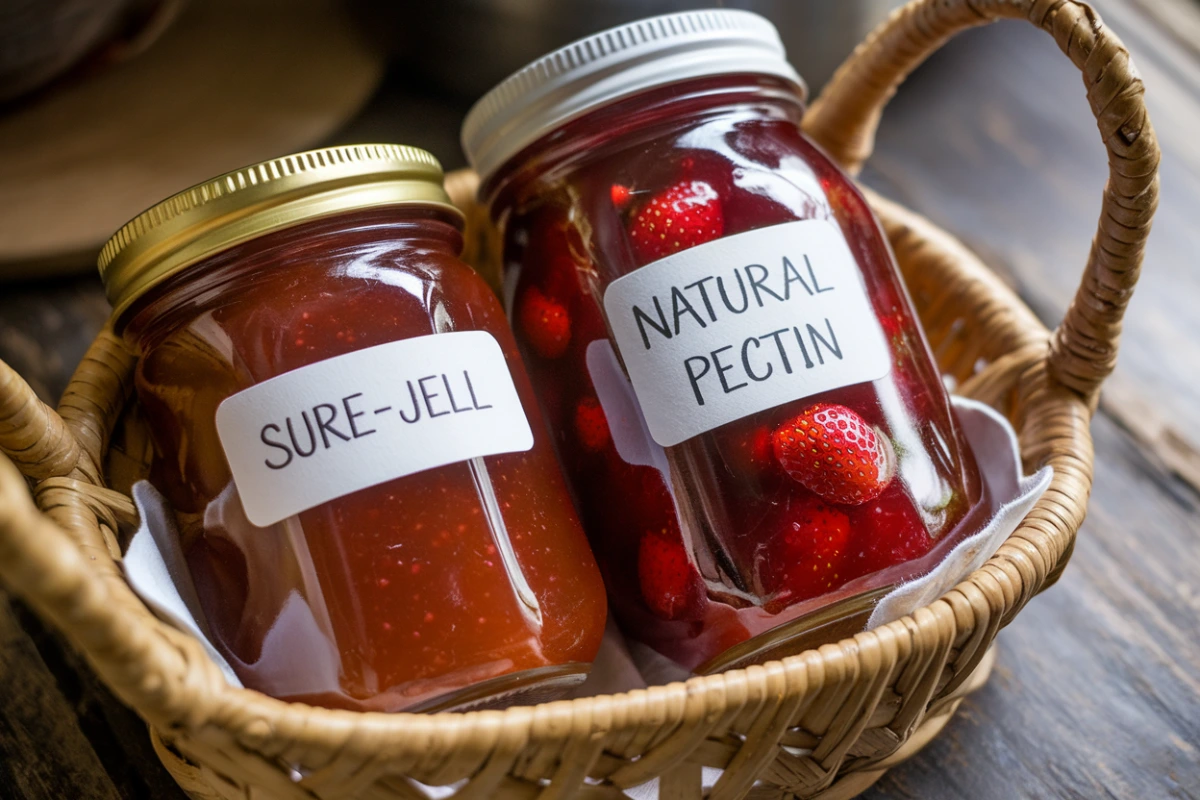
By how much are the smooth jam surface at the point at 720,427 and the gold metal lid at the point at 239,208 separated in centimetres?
12

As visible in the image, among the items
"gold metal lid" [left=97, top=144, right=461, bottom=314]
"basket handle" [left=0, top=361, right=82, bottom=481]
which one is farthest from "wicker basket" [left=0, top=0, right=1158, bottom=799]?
"gold metal lid" [left=97, top=144, right=461, bottom=314]

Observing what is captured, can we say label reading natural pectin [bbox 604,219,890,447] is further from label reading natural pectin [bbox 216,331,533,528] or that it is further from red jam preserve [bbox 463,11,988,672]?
label reading natural pectin [bbox 216,331,533,528]

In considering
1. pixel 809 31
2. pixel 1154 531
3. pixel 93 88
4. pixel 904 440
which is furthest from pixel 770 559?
pixel 93 88

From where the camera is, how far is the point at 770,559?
1.83ft

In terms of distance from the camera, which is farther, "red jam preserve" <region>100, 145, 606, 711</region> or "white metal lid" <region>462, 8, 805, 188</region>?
"white metal lid" <region>462, 8, 805, 188</region>

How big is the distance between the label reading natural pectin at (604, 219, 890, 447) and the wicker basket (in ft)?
0.49

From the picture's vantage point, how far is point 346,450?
1.68ft

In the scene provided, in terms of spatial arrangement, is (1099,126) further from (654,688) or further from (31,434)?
(31,434)

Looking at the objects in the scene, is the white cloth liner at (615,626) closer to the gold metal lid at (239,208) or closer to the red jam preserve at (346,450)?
the red jam preserve at (346,450)

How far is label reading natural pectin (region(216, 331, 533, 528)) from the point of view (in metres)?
0.51

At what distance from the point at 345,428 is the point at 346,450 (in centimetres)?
1

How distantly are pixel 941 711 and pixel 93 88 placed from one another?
109 cm

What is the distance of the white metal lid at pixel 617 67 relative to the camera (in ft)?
2.01

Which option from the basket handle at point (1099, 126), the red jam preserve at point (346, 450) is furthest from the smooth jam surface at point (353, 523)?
the basket handle at point (1099, 126)
